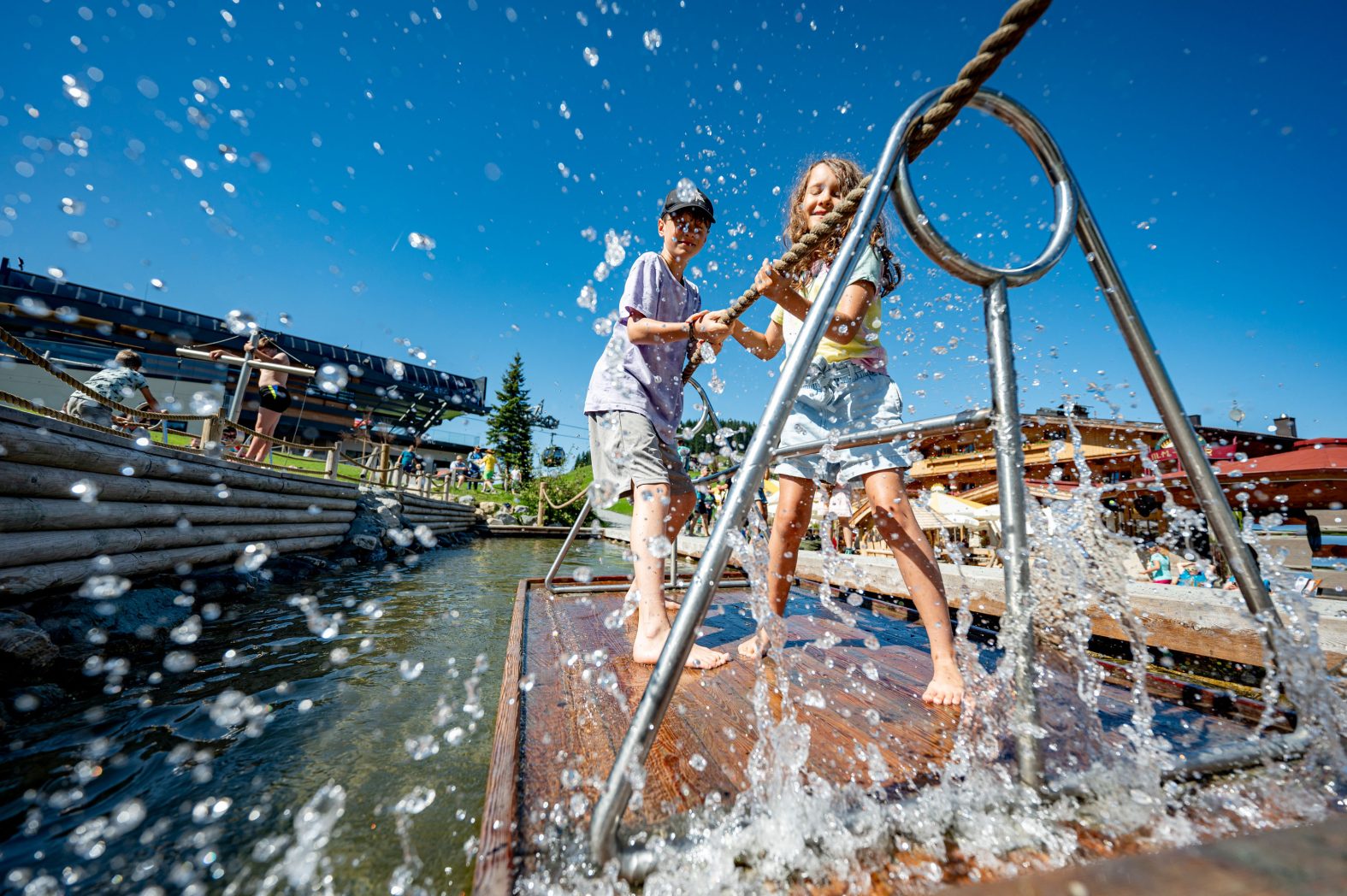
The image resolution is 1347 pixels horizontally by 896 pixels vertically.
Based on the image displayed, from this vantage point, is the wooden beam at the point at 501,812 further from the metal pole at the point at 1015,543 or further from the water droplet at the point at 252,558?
the water droplet at the point at 252,558

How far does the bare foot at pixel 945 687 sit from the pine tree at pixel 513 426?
39.2 m

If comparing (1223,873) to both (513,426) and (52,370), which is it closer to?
(52,370)

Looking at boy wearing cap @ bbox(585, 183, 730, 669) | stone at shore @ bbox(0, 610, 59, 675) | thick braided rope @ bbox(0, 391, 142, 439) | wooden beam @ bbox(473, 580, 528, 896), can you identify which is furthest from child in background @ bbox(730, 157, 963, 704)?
thick braided rope @ bbox(0, 391, 142, 439)

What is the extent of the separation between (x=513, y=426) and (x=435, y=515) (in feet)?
90.5

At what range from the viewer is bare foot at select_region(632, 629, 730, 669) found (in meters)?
1.92

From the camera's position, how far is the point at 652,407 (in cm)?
236

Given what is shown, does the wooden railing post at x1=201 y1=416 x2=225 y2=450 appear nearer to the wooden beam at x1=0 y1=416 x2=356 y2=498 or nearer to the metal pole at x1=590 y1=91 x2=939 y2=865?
the wooden beam at x1=0 y1=416 x2=356 y2=498

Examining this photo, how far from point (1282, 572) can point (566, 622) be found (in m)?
2.66

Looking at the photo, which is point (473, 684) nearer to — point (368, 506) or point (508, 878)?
point (508, 878)

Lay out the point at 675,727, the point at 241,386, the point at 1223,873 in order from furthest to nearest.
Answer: the point at 241,386, the point at 675,727, the point at 1223,873

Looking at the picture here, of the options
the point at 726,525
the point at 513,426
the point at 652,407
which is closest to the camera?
the point at 726,525

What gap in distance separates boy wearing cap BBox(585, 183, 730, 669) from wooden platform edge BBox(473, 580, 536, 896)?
0.67 metres

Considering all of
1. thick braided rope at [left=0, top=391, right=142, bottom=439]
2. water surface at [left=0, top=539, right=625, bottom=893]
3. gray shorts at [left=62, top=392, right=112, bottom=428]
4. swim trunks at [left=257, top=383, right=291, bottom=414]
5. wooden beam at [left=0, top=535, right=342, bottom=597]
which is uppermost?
swim trunks at [left=257, top=383, right=291, bottom=414]

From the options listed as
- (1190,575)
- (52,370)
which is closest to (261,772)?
(52,370)
